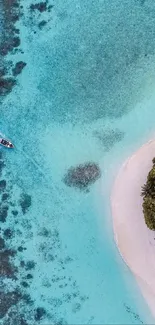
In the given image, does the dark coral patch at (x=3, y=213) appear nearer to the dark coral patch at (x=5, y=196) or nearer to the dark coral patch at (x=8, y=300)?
the dark coral patch at (x=5, y=196)

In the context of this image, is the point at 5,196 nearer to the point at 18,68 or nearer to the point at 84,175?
the point at 84,175

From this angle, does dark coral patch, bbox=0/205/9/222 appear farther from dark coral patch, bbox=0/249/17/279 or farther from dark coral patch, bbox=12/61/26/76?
dark coral patch, bbox=12/61/26/76

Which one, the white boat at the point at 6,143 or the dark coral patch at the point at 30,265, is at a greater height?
the white boat at the point at 6,143

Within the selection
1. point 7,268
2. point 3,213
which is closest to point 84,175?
point 3,213

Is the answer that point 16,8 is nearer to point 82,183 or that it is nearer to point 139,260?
point 82,183

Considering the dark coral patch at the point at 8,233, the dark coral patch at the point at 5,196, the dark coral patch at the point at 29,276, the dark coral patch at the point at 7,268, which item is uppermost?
the dark coral patch at the point at 5,196

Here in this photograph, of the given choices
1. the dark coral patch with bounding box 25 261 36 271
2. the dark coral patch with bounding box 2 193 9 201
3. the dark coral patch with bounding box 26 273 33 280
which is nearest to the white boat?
the dark coral patch with bounding box 2 193 9 201

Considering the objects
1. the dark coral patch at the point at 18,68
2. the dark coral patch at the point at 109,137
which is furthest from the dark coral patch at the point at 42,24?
the dark coral patch at the point at 109,137
